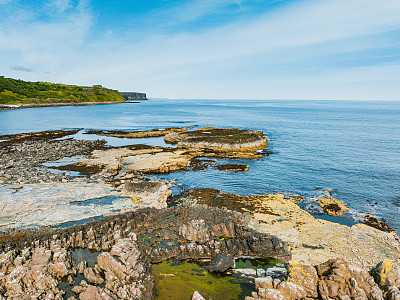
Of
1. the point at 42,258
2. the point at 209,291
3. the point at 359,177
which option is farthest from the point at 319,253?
the point at 359,177

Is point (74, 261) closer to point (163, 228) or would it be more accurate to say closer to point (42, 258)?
point (42, 258)

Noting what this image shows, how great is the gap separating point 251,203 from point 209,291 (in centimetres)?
A: 1507

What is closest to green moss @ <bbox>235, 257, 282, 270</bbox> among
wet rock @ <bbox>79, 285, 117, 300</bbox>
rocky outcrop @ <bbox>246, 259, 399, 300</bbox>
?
rocky outcrop @ <bbox>246, 259, 399, 300</bbox>

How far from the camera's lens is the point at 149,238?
69.8ft

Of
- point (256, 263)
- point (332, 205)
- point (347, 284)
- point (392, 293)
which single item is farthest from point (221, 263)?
point (332, 205)

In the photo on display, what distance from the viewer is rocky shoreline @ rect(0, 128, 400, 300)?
1396 cm

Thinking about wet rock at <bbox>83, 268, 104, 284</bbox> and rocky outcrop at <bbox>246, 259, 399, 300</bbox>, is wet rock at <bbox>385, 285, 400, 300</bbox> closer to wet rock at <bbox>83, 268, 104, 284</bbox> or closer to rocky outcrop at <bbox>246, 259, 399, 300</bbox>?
rocky outcrop at <bbox>246, 259, 399, 300</bbox>

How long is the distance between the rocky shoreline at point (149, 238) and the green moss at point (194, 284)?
0.80 metres

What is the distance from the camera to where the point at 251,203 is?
29.2 metres

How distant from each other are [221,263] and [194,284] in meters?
2.61

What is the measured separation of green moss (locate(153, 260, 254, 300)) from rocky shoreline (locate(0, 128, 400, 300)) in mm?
799

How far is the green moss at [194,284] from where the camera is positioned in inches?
595

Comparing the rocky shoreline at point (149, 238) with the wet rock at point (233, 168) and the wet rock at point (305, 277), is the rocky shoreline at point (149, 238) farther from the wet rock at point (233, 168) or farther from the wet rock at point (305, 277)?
the wet rock at point (233, 168)

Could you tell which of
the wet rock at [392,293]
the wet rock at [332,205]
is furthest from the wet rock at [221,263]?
the wet rock at [332,205]
